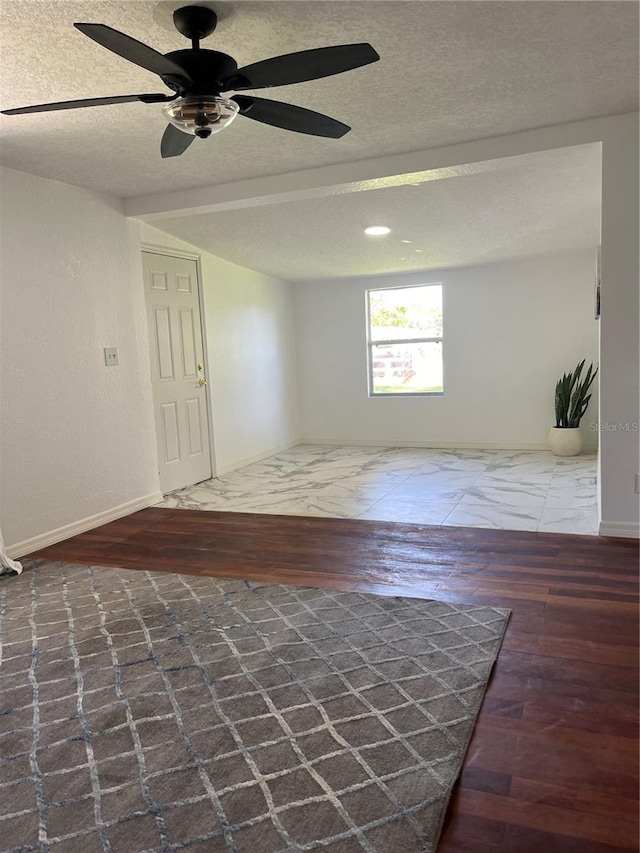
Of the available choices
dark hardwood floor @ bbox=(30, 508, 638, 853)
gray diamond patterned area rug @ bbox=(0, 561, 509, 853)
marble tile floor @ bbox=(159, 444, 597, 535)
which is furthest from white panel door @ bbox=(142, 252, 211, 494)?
gray diamond patterned area rug @ bbox=(0, 561, 509, 853)

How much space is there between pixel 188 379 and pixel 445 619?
352 cm

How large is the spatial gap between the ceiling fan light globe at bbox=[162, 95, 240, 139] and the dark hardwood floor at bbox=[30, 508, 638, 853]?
2004 millimetres

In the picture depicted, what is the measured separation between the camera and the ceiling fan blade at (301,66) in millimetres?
1676

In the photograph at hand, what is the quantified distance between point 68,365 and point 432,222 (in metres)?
2.92

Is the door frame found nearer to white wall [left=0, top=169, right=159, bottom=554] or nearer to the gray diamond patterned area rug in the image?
white wall [left=0, top=169, right=159, bottom=554]

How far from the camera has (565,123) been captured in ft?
9.91

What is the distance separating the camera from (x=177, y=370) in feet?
16.6

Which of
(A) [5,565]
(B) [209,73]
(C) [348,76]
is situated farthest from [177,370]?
(B) [209,73]

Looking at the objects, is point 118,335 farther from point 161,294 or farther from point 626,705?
point 626,705

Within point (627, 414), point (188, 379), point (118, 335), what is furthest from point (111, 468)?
point (627, 414)

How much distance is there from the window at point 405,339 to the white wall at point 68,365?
328 centimetres

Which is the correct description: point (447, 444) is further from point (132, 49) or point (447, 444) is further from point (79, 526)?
point (132, 49)

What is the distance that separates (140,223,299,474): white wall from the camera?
5.55 metres

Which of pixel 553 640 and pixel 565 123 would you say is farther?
pixel 565 123
